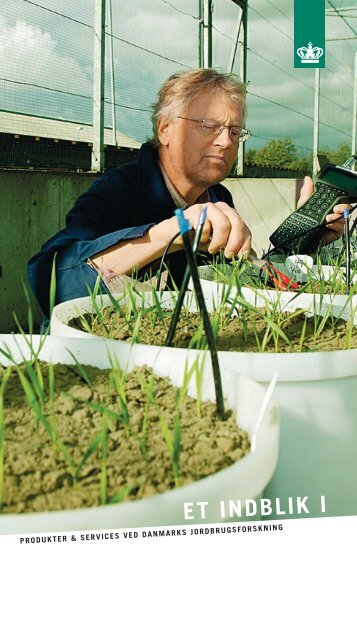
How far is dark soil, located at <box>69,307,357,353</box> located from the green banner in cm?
60

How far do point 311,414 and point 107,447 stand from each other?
176 mm

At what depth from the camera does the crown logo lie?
1.24 metres

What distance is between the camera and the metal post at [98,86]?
261cm

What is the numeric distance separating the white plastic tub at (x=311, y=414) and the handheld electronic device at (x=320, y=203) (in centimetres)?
96

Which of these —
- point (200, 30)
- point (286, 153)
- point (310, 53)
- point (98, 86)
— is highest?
point (200, 30)

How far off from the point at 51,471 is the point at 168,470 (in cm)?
7

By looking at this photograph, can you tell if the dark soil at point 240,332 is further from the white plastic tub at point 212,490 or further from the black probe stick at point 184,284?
the white plastic tub at point 212,490

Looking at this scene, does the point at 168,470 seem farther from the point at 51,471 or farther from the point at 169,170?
the point at 169,170

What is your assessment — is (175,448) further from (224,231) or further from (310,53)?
(310,53)

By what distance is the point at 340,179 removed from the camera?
1524 millimetres

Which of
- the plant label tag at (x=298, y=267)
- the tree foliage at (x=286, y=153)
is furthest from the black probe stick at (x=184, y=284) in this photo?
the tree foliage at (x=286, y=153)

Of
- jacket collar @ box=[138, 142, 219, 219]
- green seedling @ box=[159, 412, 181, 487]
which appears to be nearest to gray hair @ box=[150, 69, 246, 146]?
jacket collar @ box=[138, 142, 219, 219]

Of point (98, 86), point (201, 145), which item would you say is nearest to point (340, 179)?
point (201, 145)

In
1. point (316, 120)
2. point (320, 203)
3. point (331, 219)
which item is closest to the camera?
point (331, 219)
